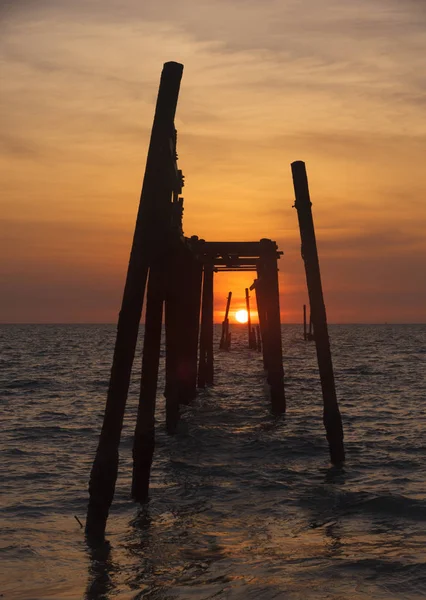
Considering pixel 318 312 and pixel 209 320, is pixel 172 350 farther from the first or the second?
pixel 209 320

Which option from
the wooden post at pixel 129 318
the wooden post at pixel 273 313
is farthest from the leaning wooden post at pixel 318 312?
the wooden post at pixel 273 313

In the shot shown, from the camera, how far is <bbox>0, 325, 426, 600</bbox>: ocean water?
6.82 meters

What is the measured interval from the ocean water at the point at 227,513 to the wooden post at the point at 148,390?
1.24ft

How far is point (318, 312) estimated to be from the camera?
11453mm

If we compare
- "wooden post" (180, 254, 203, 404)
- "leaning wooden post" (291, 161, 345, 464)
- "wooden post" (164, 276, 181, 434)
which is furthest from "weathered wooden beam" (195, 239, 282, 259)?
"leaning wooden post" (291, 161, 345, 464)

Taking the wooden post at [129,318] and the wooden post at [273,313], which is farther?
the wooden post at [273,313]

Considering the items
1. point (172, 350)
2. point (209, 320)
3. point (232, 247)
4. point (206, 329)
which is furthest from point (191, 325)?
point (172, 350)

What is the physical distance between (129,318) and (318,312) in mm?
4287

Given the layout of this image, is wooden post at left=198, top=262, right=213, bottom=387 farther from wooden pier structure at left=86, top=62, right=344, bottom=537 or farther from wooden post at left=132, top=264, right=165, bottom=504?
wooden post at left=132, top=264, right=165, bottom=504

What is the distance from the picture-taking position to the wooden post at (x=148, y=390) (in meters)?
9.18

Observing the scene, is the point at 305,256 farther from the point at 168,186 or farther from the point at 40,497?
the point at 40,497

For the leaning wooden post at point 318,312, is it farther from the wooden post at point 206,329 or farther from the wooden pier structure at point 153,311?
the wooden post at point 206,329

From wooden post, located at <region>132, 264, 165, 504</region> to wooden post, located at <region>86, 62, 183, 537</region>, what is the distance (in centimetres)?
103

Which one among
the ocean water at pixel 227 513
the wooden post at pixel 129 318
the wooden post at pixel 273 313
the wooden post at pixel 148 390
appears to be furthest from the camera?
the wooden post at pixel 273 313
